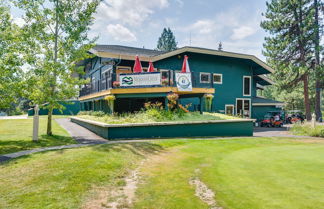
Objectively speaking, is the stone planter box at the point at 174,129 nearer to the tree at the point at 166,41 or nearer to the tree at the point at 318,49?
the tree at the point at 318,49

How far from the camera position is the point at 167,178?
22.1 ft

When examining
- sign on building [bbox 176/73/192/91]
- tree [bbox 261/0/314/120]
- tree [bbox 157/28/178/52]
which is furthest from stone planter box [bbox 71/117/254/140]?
tree [bbox 157/28/178/52]

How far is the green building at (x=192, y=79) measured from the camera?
59.0 ft

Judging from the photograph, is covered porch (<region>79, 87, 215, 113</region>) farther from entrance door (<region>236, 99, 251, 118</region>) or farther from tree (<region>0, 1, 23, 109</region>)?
entrance door (<region>236, 99, 251, 118</region>)

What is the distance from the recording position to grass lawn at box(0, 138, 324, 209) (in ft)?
16.0

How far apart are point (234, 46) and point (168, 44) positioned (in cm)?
5046

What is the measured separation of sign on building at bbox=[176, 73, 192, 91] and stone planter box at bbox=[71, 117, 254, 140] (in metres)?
3.23

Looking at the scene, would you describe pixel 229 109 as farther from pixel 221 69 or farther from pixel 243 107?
pixel 221 69

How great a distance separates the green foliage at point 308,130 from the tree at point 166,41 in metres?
66.7

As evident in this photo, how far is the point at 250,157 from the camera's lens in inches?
359

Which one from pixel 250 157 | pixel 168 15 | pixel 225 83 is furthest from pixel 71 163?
pixel 225 83

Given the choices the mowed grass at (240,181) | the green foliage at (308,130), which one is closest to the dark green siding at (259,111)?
the green foliage at (308,130)

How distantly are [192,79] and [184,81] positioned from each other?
1.27 m

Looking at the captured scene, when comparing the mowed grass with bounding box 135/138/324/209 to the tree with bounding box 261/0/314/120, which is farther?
the tree with bounding box 261/0/314/120
